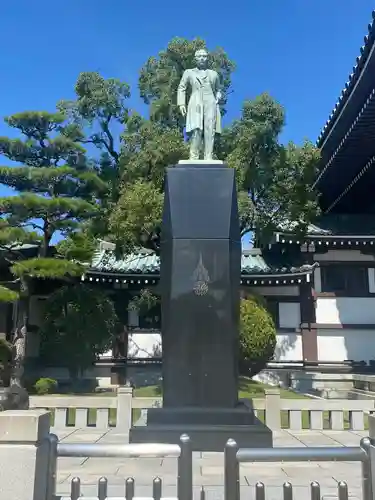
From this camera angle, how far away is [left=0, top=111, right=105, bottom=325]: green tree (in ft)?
53.7

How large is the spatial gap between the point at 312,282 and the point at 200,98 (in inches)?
553

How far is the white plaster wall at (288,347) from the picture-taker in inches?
804

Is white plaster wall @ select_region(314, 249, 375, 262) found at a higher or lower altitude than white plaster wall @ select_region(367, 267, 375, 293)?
higher

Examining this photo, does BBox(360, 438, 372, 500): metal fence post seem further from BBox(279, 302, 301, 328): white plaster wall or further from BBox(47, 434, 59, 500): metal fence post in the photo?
BBox(279, 302, 301, 328): white plaster wall

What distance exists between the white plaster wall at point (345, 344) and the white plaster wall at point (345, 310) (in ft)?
1.30

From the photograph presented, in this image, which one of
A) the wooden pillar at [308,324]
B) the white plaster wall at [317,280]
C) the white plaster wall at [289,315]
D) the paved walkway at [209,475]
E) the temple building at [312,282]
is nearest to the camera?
the paved walkway at [209,475]

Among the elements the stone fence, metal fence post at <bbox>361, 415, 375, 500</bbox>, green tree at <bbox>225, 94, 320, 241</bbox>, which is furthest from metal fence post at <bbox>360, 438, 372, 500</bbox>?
green tree at <bbox>225, 94, 320, 241</bbox>

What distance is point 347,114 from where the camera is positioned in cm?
1390

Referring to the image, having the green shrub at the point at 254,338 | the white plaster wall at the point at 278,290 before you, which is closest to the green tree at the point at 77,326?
the green shrub at the point at 254,338

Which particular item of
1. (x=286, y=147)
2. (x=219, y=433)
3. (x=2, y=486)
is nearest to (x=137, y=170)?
(x=286, y=147)

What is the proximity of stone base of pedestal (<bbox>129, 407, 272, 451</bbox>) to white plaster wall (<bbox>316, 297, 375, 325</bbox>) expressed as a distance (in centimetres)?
1446

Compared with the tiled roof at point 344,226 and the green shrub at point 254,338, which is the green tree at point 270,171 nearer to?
the green shrub at point 254,338

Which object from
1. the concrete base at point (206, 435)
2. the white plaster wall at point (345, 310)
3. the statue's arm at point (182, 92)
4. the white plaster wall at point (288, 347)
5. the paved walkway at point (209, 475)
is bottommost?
the paved walkway at point (209, 475)

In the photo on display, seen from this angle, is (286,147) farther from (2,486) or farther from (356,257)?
(2,486)
